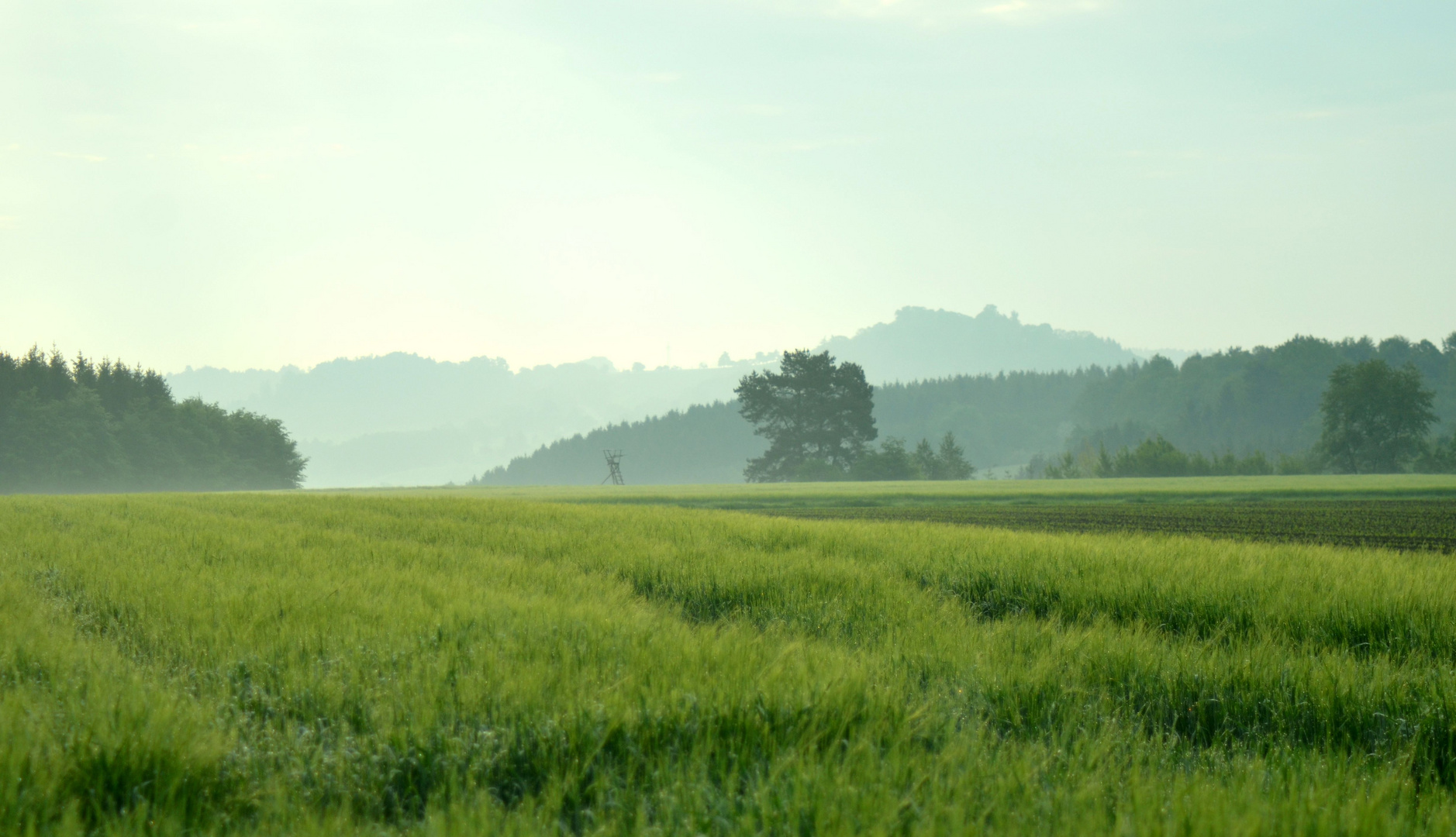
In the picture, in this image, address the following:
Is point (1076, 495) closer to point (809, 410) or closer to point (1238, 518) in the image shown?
point (1238, 518)

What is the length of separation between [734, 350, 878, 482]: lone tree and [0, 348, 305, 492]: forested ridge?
61.0 m

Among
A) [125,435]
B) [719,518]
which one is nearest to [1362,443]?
[719,518]

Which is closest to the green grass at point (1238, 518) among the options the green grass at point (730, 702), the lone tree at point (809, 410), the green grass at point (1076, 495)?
the green grass at point (1076, 495)

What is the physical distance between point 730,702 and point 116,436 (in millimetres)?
102672

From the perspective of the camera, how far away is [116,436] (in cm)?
8356

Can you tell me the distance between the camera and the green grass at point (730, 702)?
236 centimetres

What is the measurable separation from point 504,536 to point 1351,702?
8961 millimetres

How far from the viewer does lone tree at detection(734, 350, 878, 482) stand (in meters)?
86.1

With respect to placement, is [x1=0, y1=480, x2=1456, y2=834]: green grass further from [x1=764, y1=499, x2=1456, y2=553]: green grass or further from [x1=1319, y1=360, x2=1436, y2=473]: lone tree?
[x1=1319, y1=360, x2=1436, y2=473]: lone tree

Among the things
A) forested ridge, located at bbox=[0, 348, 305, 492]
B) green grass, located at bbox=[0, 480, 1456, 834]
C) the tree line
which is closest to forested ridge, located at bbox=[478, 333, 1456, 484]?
the tree line

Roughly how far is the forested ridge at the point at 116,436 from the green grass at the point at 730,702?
9384 cm

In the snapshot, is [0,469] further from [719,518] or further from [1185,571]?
[1185,571]

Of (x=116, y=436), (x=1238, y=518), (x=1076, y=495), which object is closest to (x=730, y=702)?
(x=1238, y=518)

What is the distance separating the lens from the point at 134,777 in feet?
8.17
